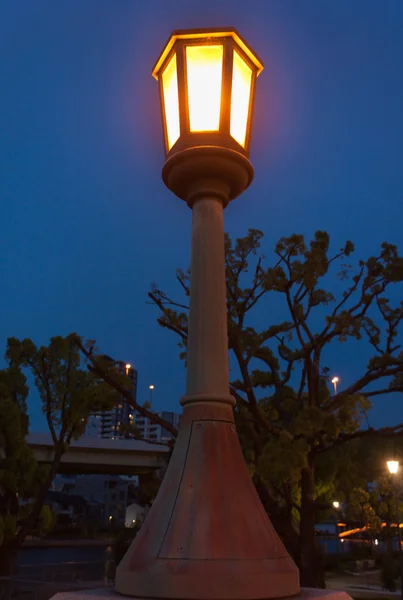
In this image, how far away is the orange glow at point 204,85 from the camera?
404 cm

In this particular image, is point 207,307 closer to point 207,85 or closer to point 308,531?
point 207,85

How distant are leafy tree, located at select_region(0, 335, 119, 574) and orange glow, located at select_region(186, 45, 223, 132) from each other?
1400 centimetres

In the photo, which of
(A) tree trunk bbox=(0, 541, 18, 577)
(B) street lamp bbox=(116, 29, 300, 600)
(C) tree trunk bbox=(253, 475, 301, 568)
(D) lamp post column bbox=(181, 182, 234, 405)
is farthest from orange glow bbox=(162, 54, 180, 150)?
(A) tree trunk bbox=(0, 541, 18, 577)

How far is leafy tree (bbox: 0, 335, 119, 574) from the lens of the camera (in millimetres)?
16688

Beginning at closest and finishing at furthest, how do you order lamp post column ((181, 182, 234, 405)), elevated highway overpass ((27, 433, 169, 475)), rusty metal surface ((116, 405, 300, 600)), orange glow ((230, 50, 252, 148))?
rusty metal surface ((116, 405, 300, 600)), lamp post column ((181, 182, 234, 405)), orange glow ((230, 50, 252, 148)), elevated highway overpass ((27, 433, 169, 475))

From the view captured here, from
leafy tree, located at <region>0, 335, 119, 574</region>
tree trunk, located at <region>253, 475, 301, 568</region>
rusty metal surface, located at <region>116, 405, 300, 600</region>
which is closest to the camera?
rusty metal surface, located at <region>116, 405, 300, 600</region>

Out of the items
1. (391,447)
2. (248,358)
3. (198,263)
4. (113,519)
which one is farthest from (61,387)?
(113,519)

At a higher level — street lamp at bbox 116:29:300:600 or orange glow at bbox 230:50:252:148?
orange glow at bbox 230:50:252:148

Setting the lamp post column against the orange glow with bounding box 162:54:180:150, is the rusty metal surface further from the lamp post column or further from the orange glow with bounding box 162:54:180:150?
the orange glow with bounding box 162:54:180:150

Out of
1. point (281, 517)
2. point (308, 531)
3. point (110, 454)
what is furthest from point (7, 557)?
point (110, 454)

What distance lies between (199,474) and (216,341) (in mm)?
914

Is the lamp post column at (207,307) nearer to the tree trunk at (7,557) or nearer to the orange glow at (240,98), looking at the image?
the orange glow at (240,98)

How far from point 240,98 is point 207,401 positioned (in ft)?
7.66

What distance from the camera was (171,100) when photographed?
4.30 meters
